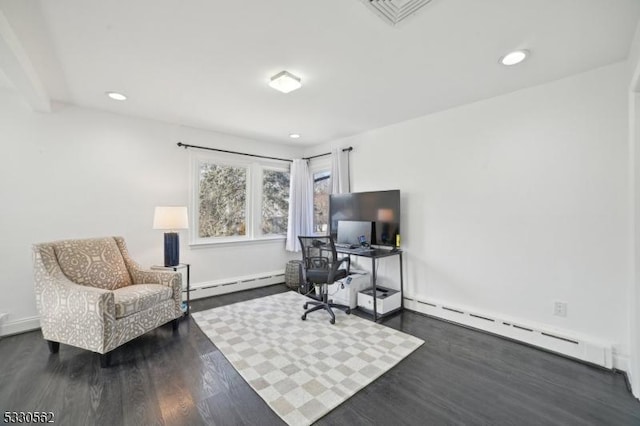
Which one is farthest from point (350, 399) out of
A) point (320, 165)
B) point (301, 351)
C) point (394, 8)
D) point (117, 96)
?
point (320, 165)

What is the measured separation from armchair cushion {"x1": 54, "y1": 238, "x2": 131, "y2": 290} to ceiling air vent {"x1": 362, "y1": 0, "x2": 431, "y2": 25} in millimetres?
3144

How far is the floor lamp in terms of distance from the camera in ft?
10.2

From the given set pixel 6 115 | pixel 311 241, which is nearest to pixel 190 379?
pixel 311 241

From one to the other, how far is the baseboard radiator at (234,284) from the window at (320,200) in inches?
41.1

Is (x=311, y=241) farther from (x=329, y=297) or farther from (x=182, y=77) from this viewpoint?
(x=182, y=77)

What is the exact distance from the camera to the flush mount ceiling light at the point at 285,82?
7.53ft

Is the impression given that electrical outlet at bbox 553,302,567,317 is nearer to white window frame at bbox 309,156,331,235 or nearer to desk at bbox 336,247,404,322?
desk at bbox 336,247,404,322

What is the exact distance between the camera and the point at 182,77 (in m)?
2.37

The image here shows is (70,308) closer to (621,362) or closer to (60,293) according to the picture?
(60,293)

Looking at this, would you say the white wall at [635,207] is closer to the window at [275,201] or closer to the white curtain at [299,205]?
the white curtain at [299,205]

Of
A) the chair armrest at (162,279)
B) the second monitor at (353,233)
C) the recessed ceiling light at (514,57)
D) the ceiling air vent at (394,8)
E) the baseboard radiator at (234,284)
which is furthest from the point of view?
the baseboard radiator at (234,284)

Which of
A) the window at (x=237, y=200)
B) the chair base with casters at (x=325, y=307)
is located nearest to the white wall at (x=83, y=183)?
the window at (x=237, y=200)

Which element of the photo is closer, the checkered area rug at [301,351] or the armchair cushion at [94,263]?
the checkered area rug at [301,351]

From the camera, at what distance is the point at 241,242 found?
4266 mm
